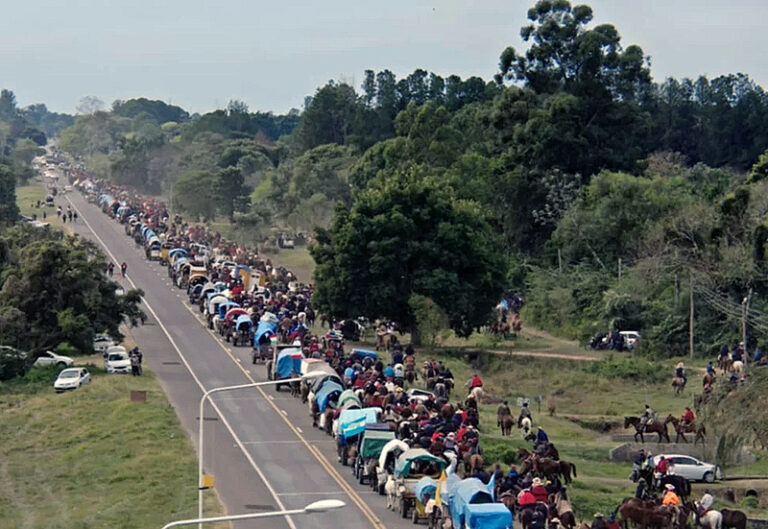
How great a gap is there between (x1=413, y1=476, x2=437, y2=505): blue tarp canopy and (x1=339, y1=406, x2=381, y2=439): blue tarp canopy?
619cm

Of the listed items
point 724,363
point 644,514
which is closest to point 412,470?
point 644,514

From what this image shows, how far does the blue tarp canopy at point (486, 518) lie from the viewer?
3403 centimetres

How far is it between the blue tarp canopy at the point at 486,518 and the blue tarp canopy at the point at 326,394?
17.2 metres

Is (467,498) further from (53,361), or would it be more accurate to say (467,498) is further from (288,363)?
(53,361)

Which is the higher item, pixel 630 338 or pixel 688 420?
pixel 630 338

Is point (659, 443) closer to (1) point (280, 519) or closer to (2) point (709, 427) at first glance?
(2) point (709, 427)

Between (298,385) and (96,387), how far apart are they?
9133mm

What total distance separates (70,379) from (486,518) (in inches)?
1226

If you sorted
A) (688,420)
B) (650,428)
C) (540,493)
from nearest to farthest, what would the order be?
(540,493)
(650,428)
(688,420)

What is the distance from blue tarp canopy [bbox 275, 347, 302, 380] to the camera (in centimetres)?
5741

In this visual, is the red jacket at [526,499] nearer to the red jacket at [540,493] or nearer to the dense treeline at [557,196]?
the red jacket at [540,493]

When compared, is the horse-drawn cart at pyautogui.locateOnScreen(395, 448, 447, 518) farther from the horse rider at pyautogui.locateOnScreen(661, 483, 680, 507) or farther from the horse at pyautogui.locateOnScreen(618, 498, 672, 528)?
the horse rider at pyautogui.locateOnScreen(661, 483, 680, 507)

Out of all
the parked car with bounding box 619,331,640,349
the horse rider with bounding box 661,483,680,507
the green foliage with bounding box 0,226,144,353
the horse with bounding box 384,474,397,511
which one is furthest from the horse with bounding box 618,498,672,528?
the green foliage with bounding box 0,226,144,353

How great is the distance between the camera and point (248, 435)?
50.3m
